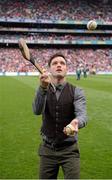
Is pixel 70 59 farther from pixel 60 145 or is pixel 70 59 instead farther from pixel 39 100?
pixel 39 100

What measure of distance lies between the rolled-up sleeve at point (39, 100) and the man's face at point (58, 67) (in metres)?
0.27

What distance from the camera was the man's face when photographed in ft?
17.3

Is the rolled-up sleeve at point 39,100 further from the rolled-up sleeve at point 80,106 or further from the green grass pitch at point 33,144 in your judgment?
the green grass pitch at point 33,144

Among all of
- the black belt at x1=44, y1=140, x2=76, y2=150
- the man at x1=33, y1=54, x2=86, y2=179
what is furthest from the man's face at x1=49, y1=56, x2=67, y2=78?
the black belt at x1=44, y1=140, x2=76, y2=150

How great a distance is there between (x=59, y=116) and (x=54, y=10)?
75550 mm

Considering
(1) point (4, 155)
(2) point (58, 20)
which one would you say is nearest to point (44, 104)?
(1) point (4, 155)

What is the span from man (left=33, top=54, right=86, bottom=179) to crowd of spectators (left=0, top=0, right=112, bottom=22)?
236 ft

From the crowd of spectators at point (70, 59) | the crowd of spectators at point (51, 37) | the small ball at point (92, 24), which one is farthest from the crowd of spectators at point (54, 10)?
the small ball at point (92, 24)

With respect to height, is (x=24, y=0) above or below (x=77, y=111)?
above

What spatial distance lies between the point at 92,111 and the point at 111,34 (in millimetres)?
65011

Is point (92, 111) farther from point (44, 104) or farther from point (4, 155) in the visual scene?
point (44, 104)

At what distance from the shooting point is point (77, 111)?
5324 mm

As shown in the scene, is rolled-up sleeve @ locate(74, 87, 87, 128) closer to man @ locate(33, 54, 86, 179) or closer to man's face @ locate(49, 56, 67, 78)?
man @ locate(33, 54, 86, 179)

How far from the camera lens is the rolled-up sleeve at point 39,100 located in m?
5.18
